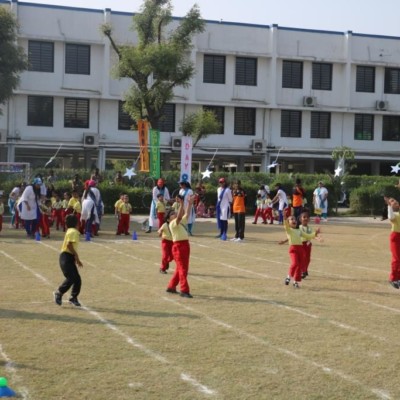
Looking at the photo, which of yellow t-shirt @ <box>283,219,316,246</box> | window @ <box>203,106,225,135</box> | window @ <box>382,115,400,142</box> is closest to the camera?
yellow t-shirt @ <box>283,219,316,246</box>

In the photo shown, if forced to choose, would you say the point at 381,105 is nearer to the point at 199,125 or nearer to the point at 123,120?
the point at 199,125

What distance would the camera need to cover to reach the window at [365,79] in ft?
148

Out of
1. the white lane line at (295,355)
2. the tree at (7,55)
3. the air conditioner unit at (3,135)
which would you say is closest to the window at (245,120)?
the air conditioner unit at (3,135)

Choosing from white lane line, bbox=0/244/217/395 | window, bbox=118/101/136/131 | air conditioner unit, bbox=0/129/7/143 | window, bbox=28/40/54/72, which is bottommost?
white lane line, bbox=0/244/217/395

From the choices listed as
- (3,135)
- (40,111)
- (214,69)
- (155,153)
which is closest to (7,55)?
(155,153)

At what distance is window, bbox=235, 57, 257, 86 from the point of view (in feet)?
140

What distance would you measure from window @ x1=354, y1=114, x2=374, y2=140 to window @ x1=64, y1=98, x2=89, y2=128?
671 inches

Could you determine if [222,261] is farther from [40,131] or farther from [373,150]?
[373,150]

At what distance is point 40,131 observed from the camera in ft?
129

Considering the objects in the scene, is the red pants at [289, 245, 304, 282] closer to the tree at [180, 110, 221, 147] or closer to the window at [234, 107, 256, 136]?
the tree at [180, 110, 221, 147]

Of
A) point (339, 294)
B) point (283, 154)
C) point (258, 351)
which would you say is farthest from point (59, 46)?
point (258, 351)

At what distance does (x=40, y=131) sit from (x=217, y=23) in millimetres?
12010

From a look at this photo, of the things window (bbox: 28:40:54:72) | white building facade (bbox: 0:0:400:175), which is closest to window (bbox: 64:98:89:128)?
white building facade (bbox: 0:0:400:175)

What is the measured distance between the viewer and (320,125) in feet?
147
